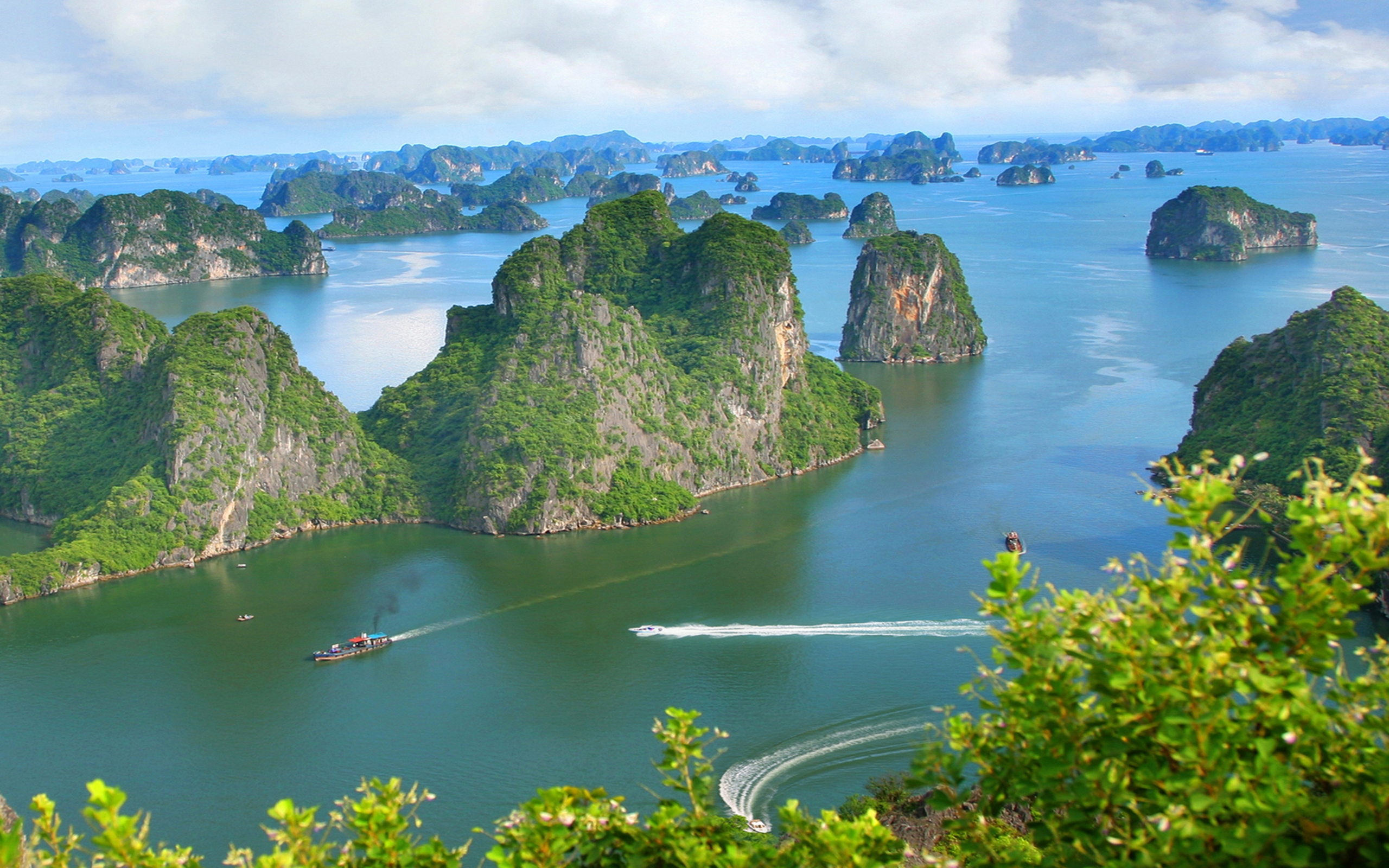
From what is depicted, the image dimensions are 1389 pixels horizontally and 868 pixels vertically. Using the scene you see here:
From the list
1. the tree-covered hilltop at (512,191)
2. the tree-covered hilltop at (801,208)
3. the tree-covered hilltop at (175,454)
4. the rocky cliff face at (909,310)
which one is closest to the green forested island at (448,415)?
the tree-covered hilltop at (175,454)

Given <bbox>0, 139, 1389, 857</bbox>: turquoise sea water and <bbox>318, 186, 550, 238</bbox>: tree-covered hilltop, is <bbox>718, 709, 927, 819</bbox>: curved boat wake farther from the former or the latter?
<bbox>318, 186, 550, 238</bbox>: tree-covered hilltop

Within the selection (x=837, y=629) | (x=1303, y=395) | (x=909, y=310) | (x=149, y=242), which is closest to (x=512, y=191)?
(x=149, y=242)

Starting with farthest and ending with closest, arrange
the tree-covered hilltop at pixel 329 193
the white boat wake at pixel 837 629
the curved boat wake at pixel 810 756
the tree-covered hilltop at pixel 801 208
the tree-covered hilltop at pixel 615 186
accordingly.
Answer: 1. the tree-covered hilltop at pixel 329 193
2. the tree-covered hilltop at pixel 615 186
3. the tree-covered hilltop at pixel 801 208
4. the white boat wake at pixel 837 629
5. the curved boat wake at pixel 810 756

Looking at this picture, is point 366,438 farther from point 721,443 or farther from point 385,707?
point 385,707

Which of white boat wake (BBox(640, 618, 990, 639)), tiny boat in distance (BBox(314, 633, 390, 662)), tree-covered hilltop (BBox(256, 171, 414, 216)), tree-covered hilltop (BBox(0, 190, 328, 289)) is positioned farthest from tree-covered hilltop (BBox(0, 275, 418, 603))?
tree-covered hilltop (BBox(256, 171, 414, 216))

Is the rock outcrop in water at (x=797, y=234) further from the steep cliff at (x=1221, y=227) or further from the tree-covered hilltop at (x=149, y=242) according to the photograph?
the tree-covered hilltop at (x=149, y=242)

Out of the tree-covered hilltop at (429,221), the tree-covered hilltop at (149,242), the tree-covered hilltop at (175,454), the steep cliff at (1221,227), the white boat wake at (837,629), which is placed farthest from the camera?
the tree-covered hilltop at (429,221)

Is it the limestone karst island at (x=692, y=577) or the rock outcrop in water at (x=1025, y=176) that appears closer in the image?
the limestone karst island at (x=692, y=577)

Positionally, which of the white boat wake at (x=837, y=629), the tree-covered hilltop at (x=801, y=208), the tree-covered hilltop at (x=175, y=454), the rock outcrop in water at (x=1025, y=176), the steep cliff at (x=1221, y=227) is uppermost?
the rock outcrop in water at (x=1025, y=176)
